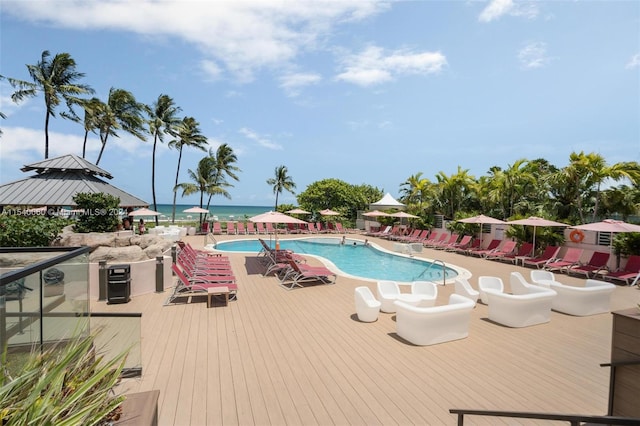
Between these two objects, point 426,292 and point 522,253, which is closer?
point 426,292

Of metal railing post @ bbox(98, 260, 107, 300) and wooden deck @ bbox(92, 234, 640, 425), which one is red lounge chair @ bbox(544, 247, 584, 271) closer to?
wooden deck @ bbox(92, 234, 640, 425)

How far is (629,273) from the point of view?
9.38 m

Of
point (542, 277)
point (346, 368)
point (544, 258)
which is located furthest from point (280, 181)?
point (346, 368)

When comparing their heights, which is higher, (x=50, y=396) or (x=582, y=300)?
(x=50, y=396)

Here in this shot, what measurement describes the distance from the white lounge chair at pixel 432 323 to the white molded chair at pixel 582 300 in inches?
115

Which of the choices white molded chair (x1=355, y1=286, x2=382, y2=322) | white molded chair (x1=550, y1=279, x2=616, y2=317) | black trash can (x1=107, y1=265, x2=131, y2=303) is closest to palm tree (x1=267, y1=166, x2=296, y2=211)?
black trash can (x1=107, y1=265, x2=131, y2=303)

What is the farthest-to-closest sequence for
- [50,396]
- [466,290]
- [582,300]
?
1. [466,290]
2. [582,300]
3. [50,396]

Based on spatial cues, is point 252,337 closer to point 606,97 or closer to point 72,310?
point 72,310

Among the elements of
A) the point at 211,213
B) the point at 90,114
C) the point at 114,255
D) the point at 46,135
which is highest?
the point at 90,114

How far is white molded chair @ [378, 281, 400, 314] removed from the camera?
6.41m

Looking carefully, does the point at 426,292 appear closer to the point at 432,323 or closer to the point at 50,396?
the point at 432,323

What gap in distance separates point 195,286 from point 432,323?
491cm

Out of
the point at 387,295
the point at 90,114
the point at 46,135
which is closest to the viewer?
the point at 387,295

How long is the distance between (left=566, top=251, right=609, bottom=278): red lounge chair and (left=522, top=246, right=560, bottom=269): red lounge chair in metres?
0.87
